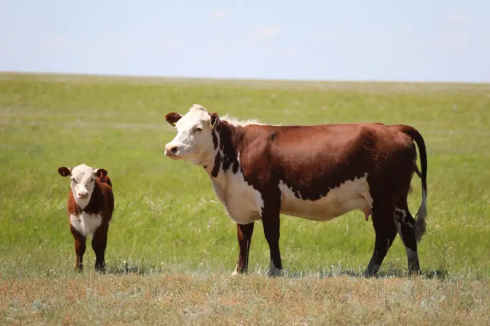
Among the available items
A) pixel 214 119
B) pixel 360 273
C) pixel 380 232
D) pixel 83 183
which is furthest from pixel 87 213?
pixel 380 232

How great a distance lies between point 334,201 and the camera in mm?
10484

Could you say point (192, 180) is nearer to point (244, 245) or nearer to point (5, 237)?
point (5, 237)

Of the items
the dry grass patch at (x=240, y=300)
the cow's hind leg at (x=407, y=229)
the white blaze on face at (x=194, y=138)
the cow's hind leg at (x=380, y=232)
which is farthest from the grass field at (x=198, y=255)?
the white blaze on face at (x=194, y=138)

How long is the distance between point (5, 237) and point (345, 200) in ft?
20.4

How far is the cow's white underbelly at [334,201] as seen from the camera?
411 inches

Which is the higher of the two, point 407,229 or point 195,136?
point 195,136

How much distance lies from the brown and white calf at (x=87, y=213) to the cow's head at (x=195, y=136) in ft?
3.97

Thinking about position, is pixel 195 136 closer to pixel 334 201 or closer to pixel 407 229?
pixel 334 201

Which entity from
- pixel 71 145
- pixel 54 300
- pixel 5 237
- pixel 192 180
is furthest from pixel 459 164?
pixel 54 300

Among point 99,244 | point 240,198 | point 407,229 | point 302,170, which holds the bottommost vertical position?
point 99,244

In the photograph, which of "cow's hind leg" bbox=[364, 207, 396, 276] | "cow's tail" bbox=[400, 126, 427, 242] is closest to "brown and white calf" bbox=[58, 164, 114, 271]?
"cow's hind leg" bbox=[364, 207, 396, 276]

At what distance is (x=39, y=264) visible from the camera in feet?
35.1

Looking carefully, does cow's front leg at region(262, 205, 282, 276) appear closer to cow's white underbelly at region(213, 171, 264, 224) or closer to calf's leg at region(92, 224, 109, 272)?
cow's white underbelly at region(213, 171, 264, 224)

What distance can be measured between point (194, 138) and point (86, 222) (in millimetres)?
1736
